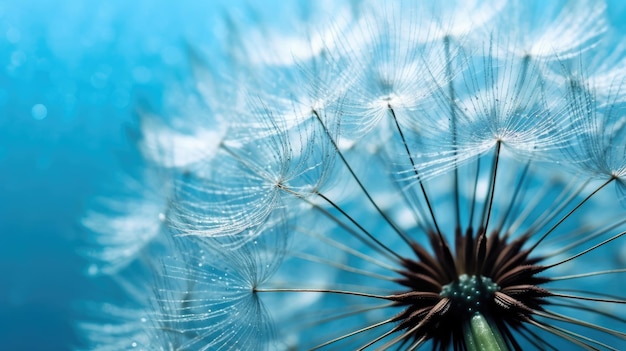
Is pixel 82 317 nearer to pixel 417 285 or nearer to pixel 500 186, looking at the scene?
pixel 417 285

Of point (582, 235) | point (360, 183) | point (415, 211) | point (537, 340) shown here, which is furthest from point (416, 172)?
point (582, 235)

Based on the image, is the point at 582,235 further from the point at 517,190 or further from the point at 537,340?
the point at 537,340

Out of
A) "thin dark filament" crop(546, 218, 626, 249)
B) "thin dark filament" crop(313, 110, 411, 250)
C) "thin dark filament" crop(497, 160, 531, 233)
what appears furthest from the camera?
"thin dark filament" crop(497, 160, 531, 233)

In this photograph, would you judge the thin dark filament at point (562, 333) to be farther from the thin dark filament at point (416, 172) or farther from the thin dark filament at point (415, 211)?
the thin dark filament at point (415, 211)

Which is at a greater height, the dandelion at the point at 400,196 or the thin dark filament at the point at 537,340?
the dandelion at the point at 400,196

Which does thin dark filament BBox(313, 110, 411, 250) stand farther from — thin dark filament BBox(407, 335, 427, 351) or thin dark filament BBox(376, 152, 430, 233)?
thin dark filament BBox(407, 335, 427, 351)

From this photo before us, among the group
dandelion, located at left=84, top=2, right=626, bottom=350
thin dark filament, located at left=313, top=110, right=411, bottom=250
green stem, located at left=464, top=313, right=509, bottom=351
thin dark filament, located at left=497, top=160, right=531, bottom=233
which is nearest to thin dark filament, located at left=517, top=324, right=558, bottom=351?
dandelion, located at left=84, top=2, right=626, bottom=350

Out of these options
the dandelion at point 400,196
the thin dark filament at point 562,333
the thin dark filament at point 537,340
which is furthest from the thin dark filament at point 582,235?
the thin dark filament at point 562,333
